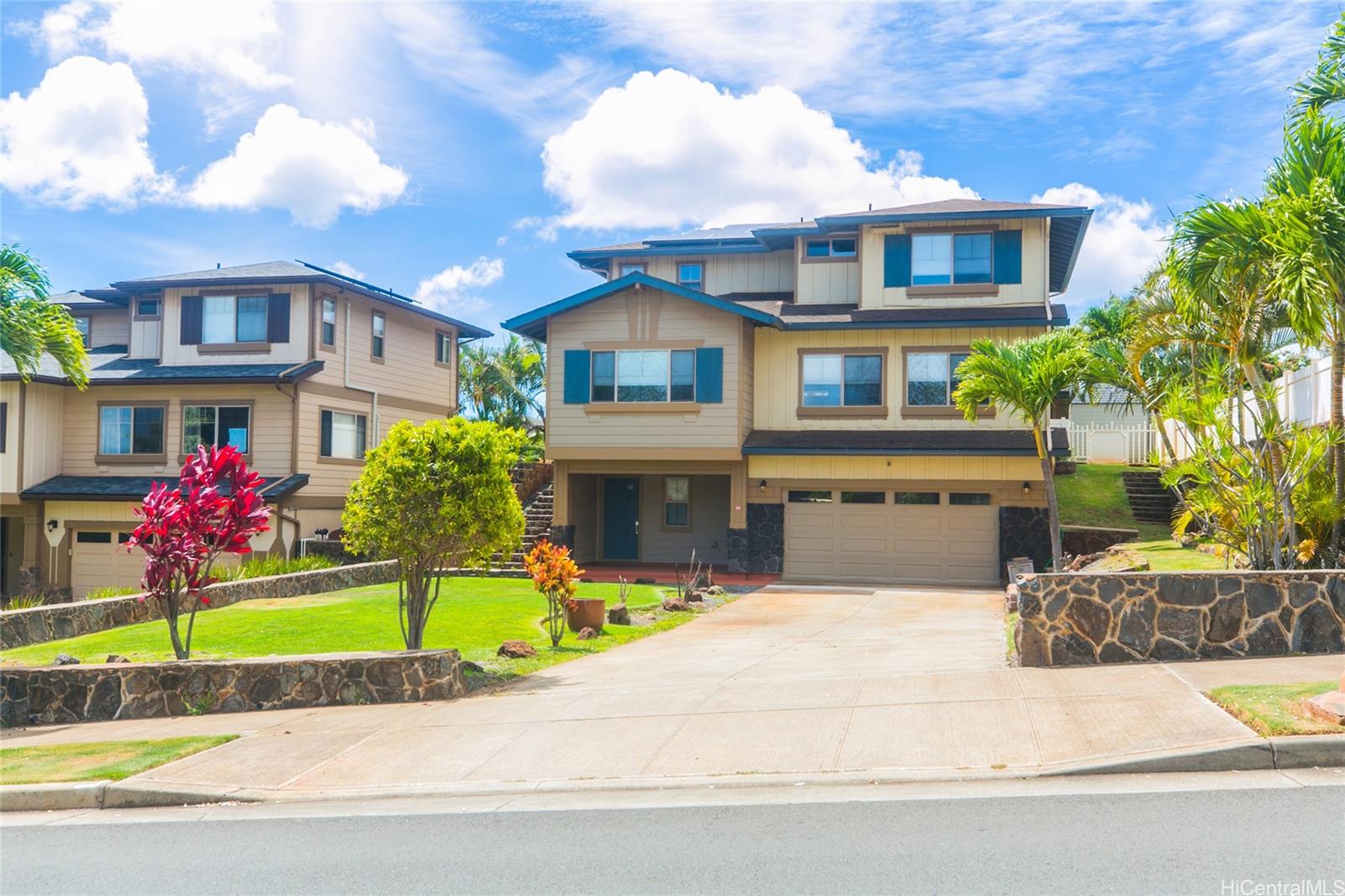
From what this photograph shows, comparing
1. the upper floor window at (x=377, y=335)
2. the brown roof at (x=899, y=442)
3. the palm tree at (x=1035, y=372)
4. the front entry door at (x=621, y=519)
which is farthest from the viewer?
the upper floor window at (x=377, y=335)

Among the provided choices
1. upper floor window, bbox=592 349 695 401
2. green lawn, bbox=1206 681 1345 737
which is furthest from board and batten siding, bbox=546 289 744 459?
green lawn, bbox=1206 681 1345 737

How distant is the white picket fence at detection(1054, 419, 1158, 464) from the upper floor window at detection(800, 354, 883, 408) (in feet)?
31.2

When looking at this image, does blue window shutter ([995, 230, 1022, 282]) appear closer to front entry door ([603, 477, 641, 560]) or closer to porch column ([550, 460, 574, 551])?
front entry door ([603, 477, 641, 560])

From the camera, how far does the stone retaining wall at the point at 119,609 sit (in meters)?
16.9

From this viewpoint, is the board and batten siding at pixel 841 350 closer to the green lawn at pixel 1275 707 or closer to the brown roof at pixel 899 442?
the brown roof at pixel 899 442

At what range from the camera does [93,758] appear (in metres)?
9.83

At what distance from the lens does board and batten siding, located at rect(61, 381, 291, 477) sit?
2906cm

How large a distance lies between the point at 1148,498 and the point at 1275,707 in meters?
20.0

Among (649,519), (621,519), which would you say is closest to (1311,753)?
(649,519)

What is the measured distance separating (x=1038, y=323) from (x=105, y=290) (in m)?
25.8

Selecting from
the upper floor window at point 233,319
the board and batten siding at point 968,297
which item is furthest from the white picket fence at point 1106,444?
the upper floor window at point 233,319

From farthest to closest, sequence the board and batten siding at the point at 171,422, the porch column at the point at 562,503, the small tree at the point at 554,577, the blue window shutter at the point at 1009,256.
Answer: the board and batten siding at the point at 171,422
the porch column at the point at 562,503
the blue window shutter at the point at 1009,256
the small tree at the point at 554,577

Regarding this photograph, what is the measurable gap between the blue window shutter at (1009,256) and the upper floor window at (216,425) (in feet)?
62.9

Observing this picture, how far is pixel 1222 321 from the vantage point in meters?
15.5
